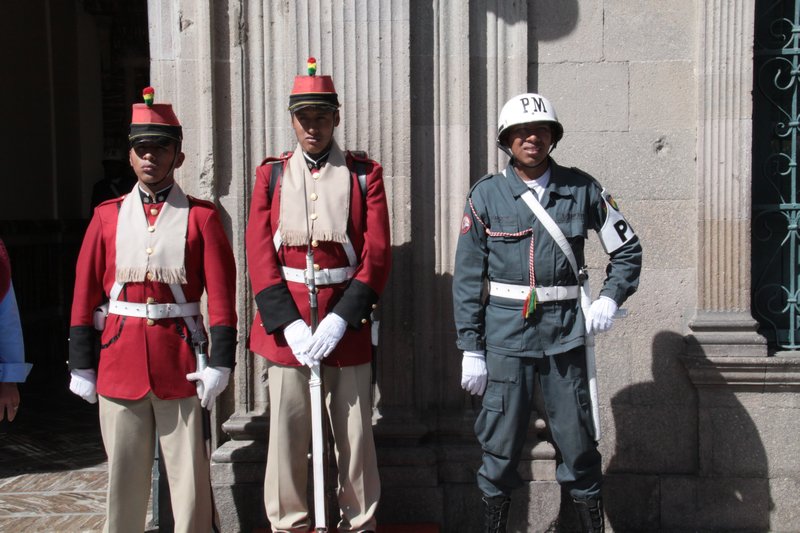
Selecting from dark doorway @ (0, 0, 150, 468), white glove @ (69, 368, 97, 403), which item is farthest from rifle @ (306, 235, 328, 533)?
dark doorway @ (0, 0, 150, 468)

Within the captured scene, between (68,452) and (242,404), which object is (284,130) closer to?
(242,404)

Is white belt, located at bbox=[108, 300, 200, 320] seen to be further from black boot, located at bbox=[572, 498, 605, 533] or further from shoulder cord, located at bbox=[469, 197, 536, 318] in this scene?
black boot, located at bbox=[572, 498, 605, 533]

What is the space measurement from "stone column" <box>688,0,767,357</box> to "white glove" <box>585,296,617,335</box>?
95 centimetres

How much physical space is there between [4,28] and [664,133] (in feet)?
22.8

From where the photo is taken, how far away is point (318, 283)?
419 centimetres

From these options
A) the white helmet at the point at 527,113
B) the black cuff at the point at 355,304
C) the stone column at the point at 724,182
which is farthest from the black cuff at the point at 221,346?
the stone column at the point at 724,182

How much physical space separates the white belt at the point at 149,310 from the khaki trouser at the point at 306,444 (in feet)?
1.64

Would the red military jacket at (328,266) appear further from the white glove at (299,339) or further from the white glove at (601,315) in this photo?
the white glove at (601,315)

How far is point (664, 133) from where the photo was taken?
4.91 meters

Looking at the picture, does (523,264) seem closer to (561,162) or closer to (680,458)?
(561,162)

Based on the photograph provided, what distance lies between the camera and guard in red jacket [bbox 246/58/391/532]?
4.16 meters

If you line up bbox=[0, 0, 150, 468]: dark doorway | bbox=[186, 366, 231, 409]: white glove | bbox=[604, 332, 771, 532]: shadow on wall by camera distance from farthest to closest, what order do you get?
bbox=[0, 0, 150, 468]: dark doorway
bbox=[604, 332, 771, 532]: shadow on wall
bbox=[186, 366, 231, 409]: white glove

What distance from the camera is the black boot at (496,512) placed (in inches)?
167

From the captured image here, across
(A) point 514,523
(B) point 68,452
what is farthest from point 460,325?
(B) point 68,452
